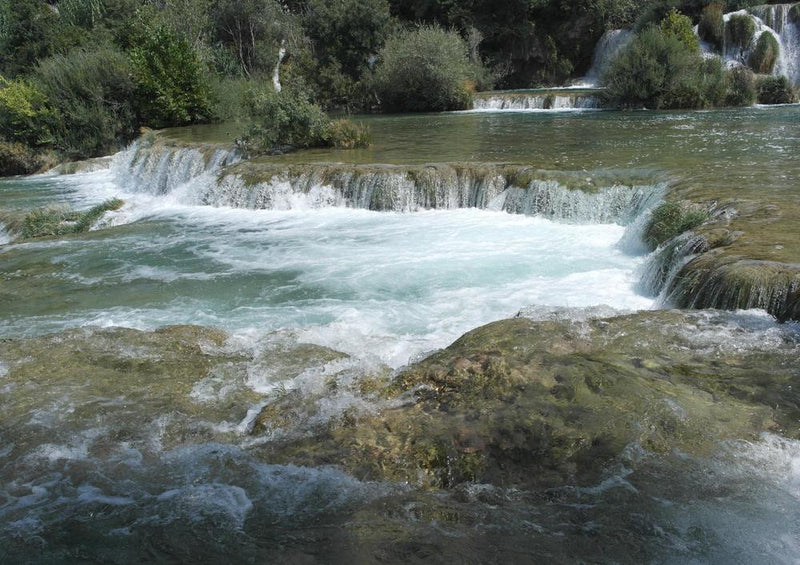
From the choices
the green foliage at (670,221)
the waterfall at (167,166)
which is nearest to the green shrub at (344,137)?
the waterfall at (167,166)

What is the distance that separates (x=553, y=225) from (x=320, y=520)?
26.5ft

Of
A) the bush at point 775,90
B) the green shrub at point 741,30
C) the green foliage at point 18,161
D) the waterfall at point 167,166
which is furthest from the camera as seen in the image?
the green shrub at point 741,30

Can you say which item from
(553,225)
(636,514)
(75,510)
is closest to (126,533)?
(75,510)

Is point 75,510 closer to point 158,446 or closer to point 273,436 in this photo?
point 158,446

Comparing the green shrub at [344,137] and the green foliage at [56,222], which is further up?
the green shrub at [344,137]

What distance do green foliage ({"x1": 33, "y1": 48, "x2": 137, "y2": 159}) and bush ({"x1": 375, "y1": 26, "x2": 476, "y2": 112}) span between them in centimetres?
1043

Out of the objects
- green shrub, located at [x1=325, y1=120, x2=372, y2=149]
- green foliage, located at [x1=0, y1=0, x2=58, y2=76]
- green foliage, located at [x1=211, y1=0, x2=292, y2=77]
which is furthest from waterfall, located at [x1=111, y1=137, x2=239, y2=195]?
green foliage, located at [x1=0, y1=0, x2=58, y2=76]

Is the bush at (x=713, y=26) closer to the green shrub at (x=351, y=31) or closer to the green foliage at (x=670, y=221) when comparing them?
the green shrub at (x=351, y=31)

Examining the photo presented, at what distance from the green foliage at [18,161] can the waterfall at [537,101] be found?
55.2 ft

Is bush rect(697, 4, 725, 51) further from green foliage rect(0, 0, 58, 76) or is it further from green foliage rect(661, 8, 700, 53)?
green foliage rect(0, 0, 58, 76)

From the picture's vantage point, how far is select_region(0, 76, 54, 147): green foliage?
69.6 feet

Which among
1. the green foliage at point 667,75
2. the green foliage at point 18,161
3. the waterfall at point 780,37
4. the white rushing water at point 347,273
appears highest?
the waterfall at point 780,37

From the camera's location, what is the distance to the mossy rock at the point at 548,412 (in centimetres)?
350

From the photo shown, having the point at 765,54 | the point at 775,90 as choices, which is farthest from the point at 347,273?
the point at 765,54
